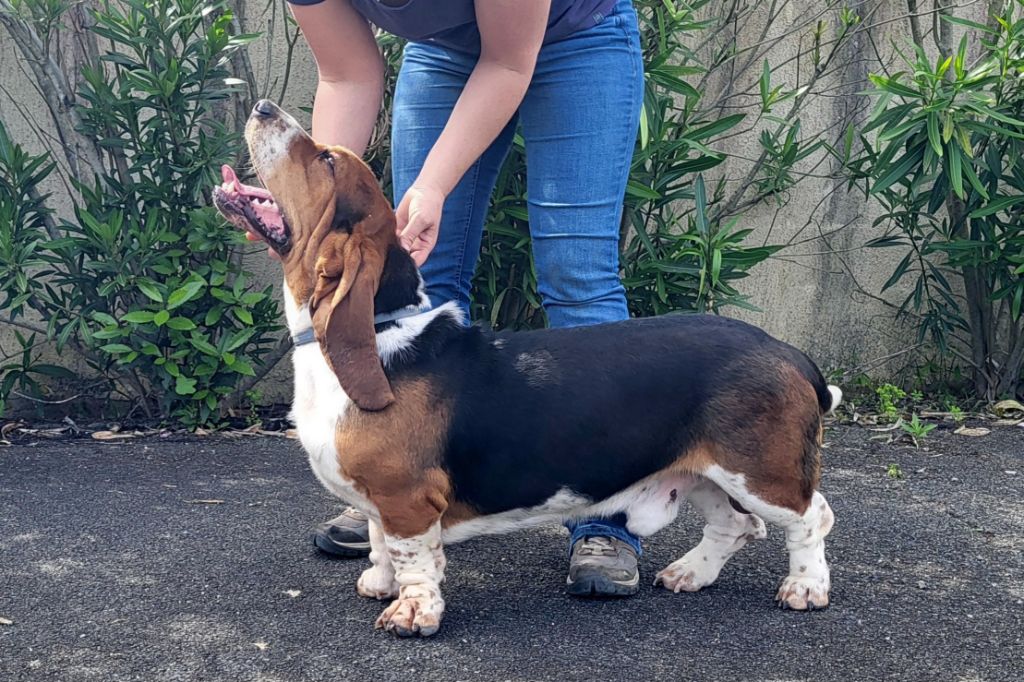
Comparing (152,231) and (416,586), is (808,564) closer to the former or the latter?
(416,586)

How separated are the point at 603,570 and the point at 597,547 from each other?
0.11m

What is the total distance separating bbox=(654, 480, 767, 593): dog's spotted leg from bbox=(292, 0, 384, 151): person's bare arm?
1.62 metres

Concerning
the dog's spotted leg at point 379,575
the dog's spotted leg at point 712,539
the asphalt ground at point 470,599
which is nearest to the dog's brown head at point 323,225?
the dog's spotted leg at point 379,575

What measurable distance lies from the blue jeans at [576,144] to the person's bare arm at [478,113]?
0.22m

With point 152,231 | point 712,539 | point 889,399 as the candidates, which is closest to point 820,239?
point 889,399

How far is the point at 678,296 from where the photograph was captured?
17.4 feet

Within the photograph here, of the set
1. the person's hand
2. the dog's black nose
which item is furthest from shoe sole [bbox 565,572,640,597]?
the dog's black nose

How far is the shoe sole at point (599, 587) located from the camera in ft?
10.7

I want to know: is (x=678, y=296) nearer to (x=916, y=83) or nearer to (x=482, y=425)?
(x=916, y=83)

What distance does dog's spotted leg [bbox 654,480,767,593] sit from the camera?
336 centimetres

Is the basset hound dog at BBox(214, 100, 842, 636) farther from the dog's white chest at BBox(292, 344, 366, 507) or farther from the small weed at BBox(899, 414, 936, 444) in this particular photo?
the small weed at BBox(899, 414, 936, 444)

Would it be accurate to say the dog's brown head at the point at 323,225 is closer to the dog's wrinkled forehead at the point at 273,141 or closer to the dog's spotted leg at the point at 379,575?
the dog's wrinkled forehead at the point at 273,141

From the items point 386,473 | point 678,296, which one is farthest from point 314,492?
point 678,296

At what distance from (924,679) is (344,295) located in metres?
1.79
